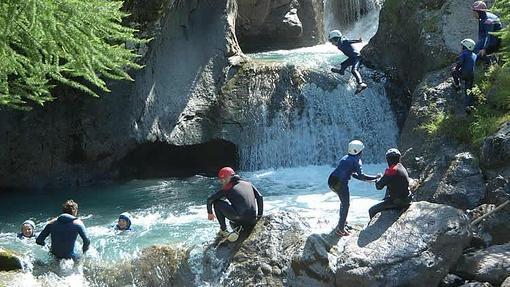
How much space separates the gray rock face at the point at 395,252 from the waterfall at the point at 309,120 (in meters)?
8.27

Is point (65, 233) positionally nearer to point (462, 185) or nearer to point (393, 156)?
point (393, 156)

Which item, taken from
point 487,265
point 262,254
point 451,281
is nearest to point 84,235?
point 262,254

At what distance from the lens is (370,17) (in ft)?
89.9

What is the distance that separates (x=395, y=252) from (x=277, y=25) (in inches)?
705

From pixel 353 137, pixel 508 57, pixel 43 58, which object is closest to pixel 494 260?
pixel 508 57

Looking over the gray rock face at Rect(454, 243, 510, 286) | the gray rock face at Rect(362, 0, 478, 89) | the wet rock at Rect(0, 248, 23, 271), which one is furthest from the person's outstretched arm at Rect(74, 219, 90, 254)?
the gray rock face at Rect(362, 0, 478, 89)

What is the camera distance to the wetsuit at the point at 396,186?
10.7 metres

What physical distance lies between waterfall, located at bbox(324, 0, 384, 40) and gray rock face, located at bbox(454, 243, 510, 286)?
55.6ft

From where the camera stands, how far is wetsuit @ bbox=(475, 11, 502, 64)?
567 inches

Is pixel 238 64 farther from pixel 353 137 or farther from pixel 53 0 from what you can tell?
pixel 53 0

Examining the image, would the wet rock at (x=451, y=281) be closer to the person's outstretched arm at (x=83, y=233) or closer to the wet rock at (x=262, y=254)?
the wet rock at (x=262, y=254)

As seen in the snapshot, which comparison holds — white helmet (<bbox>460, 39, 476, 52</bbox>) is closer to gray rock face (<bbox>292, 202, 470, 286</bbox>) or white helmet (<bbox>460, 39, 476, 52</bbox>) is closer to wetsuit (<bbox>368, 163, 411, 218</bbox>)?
wetsuit (<bbox>368, 163, 411, 218</bbox>)

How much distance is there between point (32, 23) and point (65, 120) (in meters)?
11.5

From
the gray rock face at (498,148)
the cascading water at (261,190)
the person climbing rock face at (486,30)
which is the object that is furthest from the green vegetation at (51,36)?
the person climbing rock face at (486,30)
